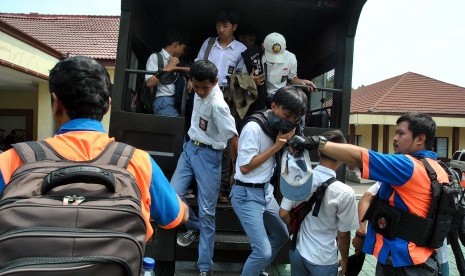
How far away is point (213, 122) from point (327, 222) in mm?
1266

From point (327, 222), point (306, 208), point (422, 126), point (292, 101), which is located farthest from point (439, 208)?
point (292, 101)

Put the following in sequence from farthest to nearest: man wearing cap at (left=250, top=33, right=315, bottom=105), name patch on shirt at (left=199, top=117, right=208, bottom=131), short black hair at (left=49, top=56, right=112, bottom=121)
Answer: man wearing cap at (left=250, top=33, right=315, bottom=105), name patch on shirt at (left=199, top=117, right=208, bottom=131), short black hair at (left=49, top=56, right=112, bottom=121)

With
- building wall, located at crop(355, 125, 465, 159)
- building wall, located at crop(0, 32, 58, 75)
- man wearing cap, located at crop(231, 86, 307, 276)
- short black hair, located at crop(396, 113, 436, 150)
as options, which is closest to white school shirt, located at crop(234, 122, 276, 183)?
man wearing cap, located at crop(231, 86, 307, 276)

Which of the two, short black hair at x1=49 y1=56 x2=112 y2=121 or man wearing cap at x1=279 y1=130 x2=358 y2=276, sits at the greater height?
short black hair at x1=49 y1=56 x2=112 y2=121

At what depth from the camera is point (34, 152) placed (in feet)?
3.70

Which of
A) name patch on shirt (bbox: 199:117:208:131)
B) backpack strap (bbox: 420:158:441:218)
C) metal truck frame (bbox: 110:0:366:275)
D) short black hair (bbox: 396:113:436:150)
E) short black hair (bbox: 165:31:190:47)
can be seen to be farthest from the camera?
short black hair (bbox: 165:31:190:47)

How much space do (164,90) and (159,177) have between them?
8.99ft

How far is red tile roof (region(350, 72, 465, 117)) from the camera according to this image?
18.9m

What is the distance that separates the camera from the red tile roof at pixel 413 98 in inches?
745

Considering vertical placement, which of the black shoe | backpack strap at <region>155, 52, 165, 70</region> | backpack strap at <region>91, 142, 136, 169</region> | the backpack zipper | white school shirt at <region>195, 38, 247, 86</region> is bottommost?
the black shoe

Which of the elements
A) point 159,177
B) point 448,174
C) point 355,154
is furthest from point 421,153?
point 159,177

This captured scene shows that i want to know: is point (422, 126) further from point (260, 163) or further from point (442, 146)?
point (442, 146)

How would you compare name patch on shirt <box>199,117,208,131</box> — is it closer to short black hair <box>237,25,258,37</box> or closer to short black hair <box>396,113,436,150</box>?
Answer: short black hair <box>396,113,436,150</box>

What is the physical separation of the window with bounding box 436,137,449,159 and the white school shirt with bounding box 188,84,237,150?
20.7 meters
